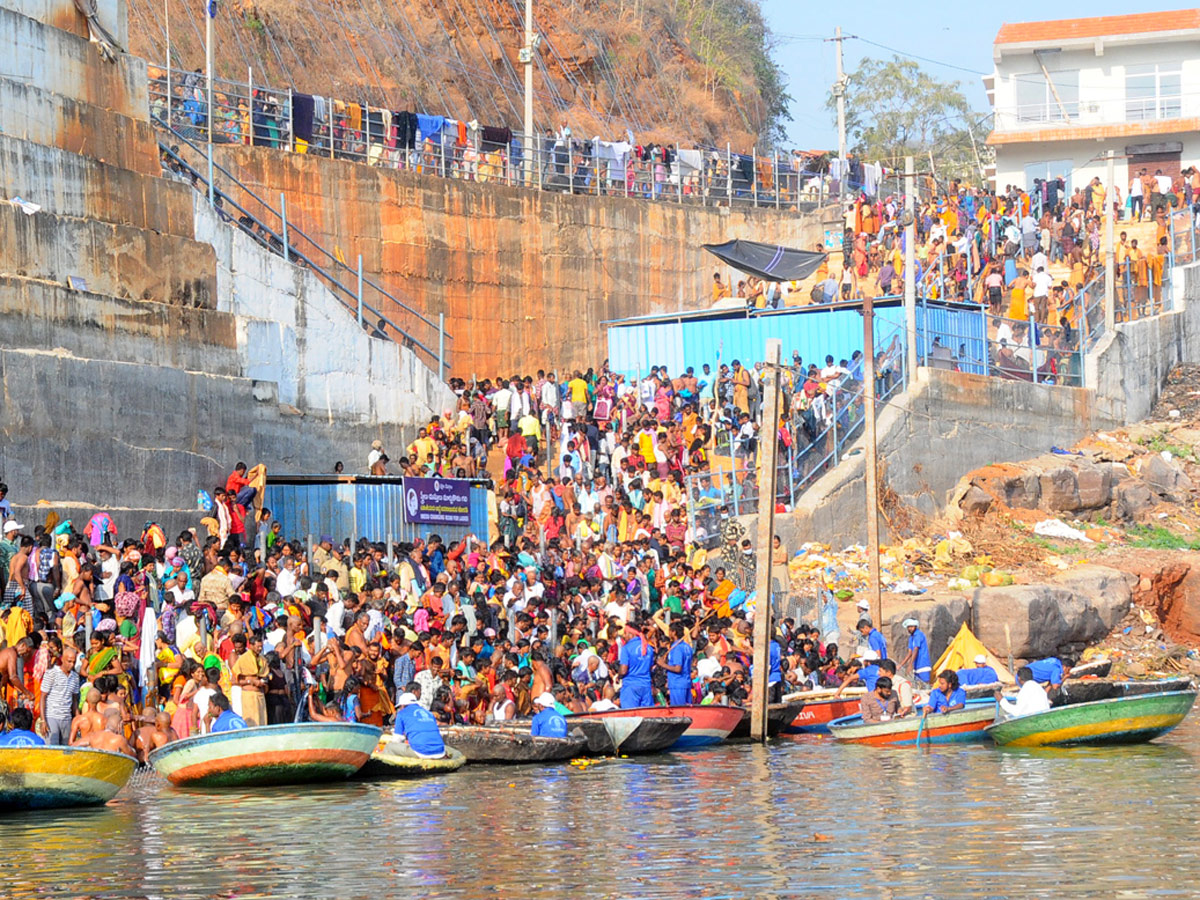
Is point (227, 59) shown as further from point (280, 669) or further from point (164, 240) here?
point (280, 669)

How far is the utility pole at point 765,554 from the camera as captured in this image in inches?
926

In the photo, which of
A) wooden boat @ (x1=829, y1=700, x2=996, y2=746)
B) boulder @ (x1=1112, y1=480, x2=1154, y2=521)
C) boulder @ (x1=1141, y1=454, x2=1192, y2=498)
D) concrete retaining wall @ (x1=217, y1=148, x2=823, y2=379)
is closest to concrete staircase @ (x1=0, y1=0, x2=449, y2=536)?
concrete retaining wall @ (x1=217, y1=148, x2=823, y2=379)

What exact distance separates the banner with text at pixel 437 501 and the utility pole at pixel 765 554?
5.21 meters

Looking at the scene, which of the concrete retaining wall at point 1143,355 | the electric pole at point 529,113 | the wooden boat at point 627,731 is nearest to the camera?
the wooden boat at point 627,731

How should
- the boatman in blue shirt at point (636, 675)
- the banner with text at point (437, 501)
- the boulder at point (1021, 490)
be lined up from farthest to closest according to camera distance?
the boulder at point (1021, 490), the banner with text at point (437, 501), the boatman in blue shirt at point (636, 675)

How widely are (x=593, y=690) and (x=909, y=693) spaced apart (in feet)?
13.1

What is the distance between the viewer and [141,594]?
19844 millimetres

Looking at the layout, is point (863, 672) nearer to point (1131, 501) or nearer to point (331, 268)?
point (1131, 501)

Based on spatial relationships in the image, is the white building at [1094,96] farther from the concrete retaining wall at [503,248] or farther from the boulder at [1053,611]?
the boulder at [1053,611]

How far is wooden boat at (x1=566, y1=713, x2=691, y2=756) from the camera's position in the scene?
21.4 metres

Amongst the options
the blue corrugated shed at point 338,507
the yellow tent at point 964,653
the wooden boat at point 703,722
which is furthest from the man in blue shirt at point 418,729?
the yellow tent at point 964,653

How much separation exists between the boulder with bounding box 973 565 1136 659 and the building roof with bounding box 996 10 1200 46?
26897 millimetres

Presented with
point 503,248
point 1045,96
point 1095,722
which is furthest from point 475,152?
point 1045,96

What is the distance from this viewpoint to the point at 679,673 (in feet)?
78.7
